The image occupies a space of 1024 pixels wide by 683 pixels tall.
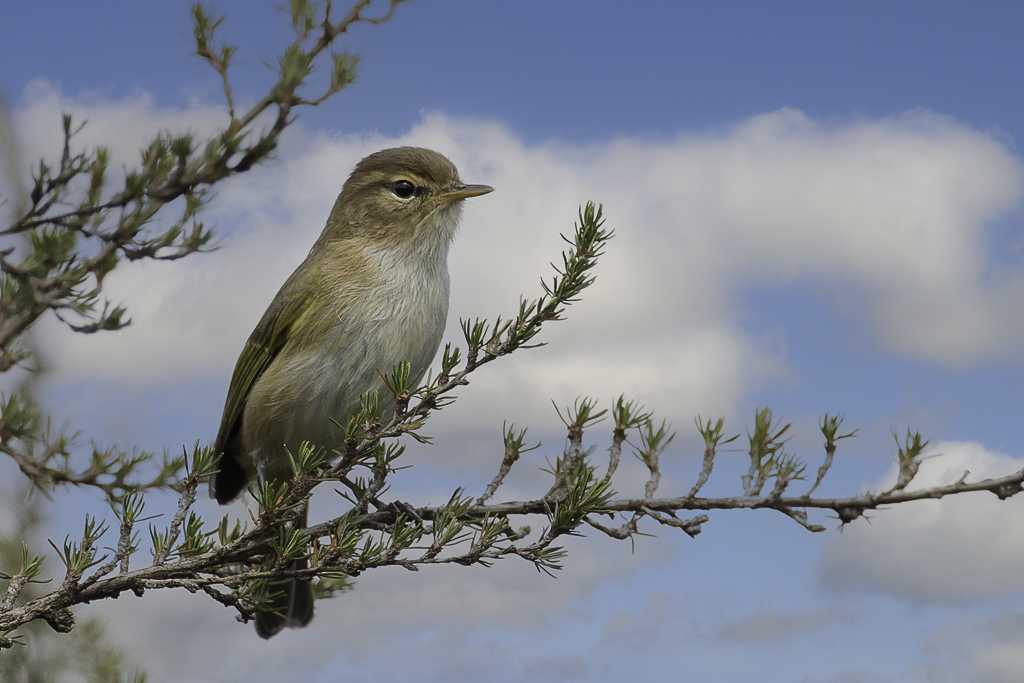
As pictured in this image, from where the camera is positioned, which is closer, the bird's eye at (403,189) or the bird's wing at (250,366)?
the bird's wing at (250,366)

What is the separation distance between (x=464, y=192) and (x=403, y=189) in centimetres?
50

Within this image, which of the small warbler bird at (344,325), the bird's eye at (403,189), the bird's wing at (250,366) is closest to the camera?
the small warbler bird at (344,325)

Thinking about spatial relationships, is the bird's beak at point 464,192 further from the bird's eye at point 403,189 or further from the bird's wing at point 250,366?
the bird's wing at point 250,366

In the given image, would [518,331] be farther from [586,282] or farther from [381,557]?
Result: [381,557]

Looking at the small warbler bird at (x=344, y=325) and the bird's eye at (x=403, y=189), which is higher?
the bird's eye at (x=403, y=189)

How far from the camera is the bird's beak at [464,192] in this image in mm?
4699

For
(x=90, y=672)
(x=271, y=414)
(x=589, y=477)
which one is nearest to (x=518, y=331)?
(x=589, y=477)

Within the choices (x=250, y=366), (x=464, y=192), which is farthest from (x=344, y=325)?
(x=464, y=192)

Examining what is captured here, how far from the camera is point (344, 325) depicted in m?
4.25

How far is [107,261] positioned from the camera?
156 inches

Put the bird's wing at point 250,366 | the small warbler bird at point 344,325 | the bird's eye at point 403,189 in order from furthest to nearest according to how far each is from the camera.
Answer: the bird's eye at point 403,189
the bird's wing at point 250,366
the small warbler bird at point 344,325

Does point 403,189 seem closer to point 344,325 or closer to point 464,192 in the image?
point 464,192

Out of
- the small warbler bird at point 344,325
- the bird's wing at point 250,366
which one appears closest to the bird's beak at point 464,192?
the small warbler bird at point 344,325

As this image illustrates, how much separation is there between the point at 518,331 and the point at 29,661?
16.4ft
